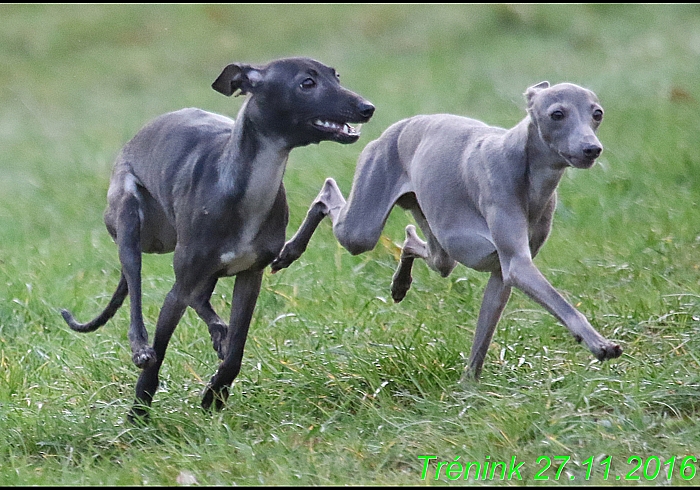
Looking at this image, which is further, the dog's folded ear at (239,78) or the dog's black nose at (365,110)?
the dog's folded ear at (239,78)

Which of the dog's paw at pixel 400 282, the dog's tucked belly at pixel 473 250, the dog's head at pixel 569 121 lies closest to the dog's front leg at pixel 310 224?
the dog's paw at pixel 400 282

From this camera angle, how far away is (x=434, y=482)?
4.34 metres

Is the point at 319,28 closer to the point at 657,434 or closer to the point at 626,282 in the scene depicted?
the point at 626,282

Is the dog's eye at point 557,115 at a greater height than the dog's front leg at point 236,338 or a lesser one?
greater

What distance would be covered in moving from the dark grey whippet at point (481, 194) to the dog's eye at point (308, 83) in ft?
2.27

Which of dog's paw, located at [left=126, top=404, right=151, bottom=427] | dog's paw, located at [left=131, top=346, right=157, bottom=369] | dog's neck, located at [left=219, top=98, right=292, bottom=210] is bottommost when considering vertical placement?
dog's paw, located at [left=126, top=404, right=151, bottom=427]

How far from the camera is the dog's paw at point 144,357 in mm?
5059

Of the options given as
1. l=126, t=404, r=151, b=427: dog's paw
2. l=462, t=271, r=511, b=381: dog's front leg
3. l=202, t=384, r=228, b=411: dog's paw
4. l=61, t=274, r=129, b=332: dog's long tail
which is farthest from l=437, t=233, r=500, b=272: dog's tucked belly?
l=61, t=274, r=129, b=332: dog's long tail

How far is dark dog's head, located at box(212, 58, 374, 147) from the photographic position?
195 inches

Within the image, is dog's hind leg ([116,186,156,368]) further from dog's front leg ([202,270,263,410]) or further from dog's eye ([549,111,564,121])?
dog's eye ([549,111,564,121])

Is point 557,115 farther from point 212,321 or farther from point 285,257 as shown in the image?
point 212,321

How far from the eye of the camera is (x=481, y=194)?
502 centimetres

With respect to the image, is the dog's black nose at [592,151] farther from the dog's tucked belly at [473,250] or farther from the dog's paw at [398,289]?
the dog's paw at [398,289]

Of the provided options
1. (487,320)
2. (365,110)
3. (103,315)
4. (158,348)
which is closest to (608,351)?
(487,320)
